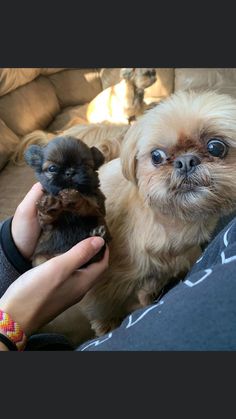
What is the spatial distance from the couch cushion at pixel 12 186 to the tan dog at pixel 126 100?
0.75m

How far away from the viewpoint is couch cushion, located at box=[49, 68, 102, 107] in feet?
9.12

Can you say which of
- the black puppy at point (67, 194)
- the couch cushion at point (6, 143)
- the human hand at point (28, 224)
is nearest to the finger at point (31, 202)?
the human hand at point (28, 224)

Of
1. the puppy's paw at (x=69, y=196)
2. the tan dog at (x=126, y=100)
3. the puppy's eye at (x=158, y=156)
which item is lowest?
the tan dog at (x=126, y=100)

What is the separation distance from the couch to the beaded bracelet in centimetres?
92

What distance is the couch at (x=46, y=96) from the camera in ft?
6.38

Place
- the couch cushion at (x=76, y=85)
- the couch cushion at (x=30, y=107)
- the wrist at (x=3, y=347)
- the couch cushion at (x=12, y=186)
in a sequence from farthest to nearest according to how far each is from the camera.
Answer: the couch cushion at (x=76, y=85), the couch cushion at (x=30, y=107), the couch cushion at (x=12, y=186), the wrist at (x=3, y=347)

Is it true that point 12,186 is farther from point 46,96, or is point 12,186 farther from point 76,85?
point 76,85

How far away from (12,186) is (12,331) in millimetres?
1204

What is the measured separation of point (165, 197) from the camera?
0.75m

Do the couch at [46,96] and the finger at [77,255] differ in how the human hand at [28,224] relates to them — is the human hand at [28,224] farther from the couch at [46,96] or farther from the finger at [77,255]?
the couch at [46,96]

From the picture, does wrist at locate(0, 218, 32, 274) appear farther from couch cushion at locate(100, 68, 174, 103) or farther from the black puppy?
couch cushion at locate(100, 68, 174, 103)

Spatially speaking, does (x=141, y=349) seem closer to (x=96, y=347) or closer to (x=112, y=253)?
(x=96, y=347)

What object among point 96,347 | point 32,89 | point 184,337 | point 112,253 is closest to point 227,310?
point 184,337


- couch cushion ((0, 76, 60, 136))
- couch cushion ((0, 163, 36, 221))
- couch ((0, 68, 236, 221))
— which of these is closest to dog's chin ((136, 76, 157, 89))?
couch ((0, 68, 236, 221))
